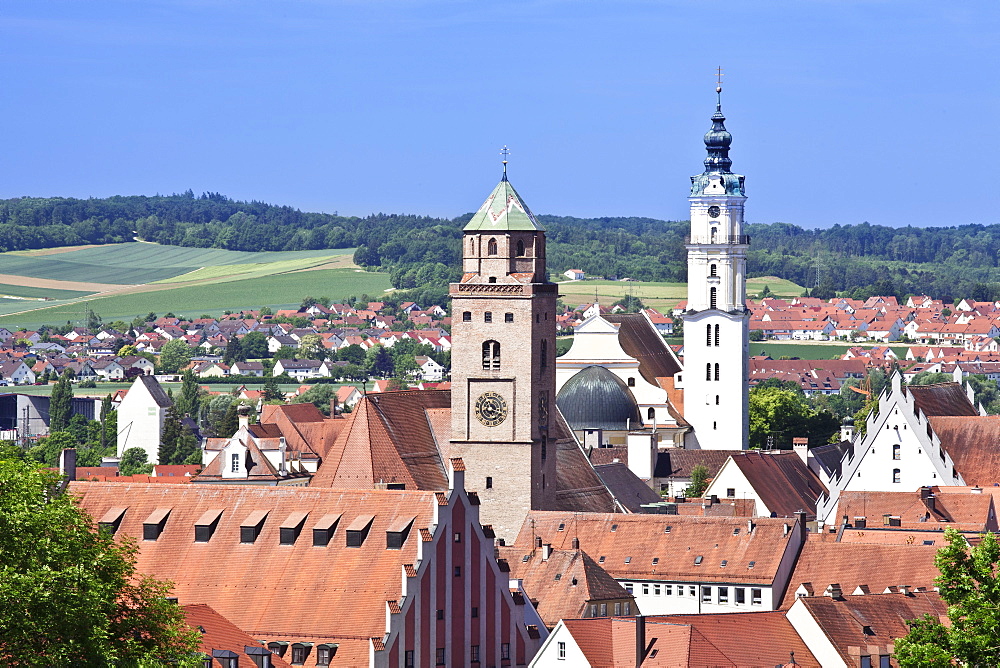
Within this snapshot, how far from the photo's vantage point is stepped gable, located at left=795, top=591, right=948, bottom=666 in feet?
190

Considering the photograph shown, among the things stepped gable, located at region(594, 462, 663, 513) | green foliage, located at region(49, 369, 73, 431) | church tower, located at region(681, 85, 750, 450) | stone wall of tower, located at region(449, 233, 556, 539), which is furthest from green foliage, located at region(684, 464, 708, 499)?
green foliage, located at region(49, 369, 73, 431)

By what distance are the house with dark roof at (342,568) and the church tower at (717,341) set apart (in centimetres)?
7078

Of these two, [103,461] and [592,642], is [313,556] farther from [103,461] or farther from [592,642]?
[103,461]

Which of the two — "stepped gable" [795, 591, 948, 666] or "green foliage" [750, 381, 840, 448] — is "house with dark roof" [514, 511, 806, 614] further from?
"green foliage" [750, 381, 840, 448]

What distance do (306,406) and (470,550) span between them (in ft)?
271

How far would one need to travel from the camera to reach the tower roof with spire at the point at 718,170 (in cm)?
13062

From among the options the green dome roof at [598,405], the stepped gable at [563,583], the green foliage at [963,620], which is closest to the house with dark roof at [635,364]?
the green dome roof at [598,405]

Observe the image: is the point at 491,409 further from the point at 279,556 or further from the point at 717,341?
the point at 717,341

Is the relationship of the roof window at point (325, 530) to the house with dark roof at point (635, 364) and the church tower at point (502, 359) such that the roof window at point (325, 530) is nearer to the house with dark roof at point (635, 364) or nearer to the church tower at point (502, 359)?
the church tower at point (502, 359)

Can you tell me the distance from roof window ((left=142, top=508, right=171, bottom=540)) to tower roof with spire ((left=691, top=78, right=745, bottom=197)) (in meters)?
75.8

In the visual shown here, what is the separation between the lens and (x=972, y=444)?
326 ft

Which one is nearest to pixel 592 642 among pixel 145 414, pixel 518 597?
pixel 518 597

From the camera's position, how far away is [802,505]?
97938mm

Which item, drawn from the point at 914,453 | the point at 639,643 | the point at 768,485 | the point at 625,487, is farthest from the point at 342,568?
the point at 914,453
